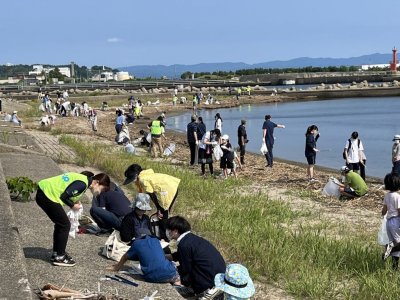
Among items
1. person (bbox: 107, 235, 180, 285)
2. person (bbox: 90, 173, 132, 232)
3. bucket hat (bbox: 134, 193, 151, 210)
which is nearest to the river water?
person (bbox: 90, 173, 132, 232)

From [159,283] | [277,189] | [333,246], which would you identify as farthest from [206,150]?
[159,283]

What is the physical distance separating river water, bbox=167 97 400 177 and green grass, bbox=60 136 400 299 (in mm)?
8816

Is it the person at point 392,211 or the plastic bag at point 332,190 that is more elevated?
the person at point 392,211

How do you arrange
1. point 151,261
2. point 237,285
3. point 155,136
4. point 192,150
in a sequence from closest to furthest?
point 237,285 → point 151,261 → point 192,150 → point 155,136

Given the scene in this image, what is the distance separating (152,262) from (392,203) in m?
2.99

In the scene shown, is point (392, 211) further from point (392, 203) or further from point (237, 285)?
point (237, 285)

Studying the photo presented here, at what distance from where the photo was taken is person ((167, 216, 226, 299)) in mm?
6527

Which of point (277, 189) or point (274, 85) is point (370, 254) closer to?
point (277, 189)

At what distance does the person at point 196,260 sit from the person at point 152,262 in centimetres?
17

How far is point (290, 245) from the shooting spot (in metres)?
8.55

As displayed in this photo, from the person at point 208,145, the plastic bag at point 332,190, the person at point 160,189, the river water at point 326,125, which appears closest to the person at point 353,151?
the plastic bag at point 332,190

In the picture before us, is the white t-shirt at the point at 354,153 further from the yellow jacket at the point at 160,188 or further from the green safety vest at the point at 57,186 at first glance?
the green safety vest at the point at 57,186

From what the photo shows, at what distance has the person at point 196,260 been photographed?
653 centimetres

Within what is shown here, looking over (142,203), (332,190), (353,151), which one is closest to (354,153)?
(353,151)
